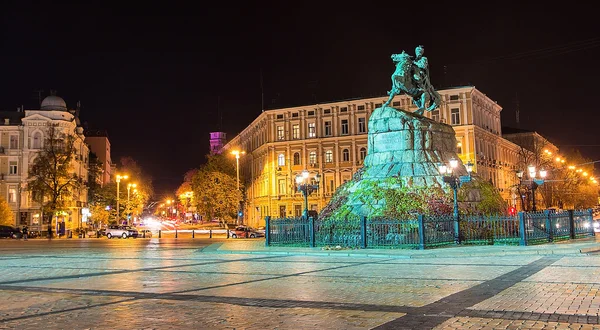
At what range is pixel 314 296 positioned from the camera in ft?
34.5

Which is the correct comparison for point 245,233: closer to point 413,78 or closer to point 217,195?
point 217,195

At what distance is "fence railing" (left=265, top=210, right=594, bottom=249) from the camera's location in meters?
22.3

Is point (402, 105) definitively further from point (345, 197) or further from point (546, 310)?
point (546, 310)

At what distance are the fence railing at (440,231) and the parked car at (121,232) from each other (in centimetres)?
3069

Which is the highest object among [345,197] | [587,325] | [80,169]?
[80,169]

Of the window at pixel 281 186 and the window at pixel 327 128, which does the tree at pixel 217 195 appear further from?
the window at pixel 327 128

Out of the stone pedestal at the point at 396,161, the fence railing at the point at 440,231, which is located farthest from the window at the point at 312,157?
the fence railing at the point at 440,231

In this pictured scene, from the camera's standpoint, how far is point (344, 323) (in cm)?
786

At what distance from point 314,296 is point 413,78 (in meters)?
18.5

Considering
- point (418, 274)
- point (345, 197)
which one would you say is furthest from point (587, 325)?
point (345, 197)

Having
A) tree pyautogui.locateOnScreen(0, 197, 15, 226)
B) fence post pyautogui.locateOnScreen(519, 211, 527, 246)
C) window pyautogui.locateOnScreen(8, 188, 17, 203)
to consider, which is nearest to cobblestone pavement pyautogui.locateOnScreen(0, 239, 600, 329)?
fence post pyautogui.locateOnScreen(519, 211, 527, 246)

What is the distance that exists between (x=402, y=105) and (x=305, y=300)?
6150 cm

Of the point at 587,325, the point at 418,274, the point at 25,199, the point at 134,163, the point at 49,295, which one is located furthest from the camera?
the point at 134,163

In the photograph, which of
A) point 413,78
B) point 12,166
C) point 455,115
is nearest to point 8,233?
point 12,166
